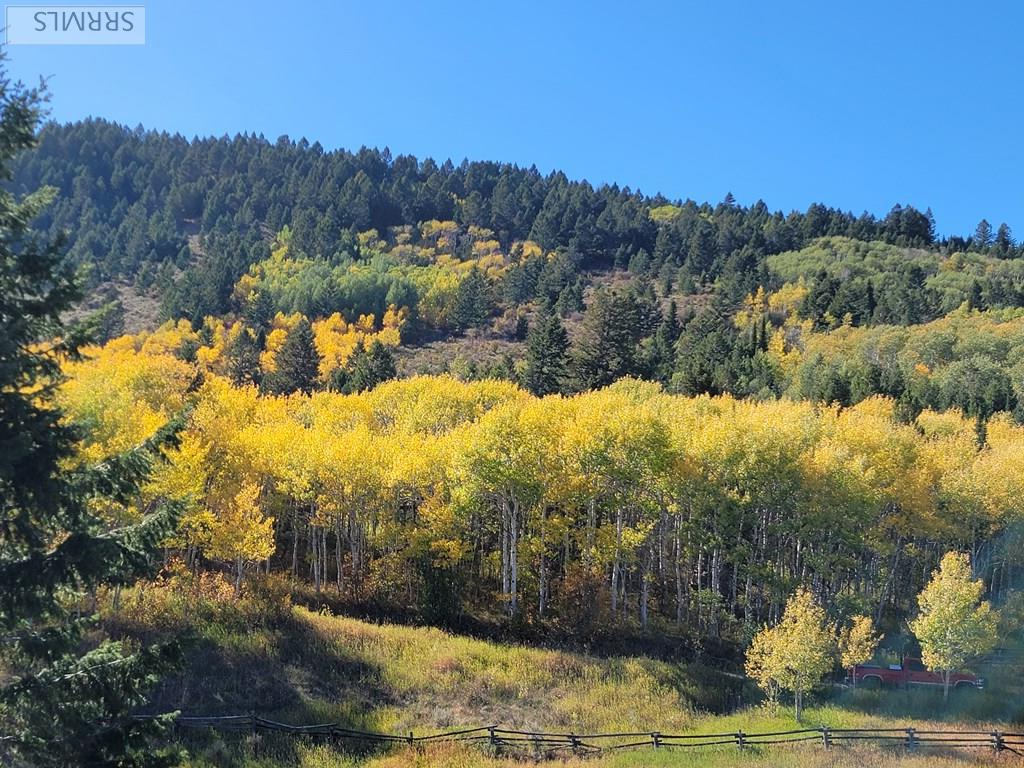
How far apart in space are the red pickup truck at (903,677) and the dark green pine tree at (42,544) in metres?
30.2

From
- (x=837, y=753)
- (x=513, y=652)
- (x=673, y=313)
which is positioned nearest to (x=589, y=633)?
(x=513, y=652)

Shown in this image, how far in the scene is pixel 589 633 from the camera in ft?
110

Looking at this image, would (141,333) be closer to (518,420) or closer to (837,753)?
(518,420)

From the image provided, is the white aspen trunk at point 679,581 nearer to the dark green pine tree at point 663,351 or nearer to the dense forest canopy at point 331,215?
the dark green pine tree at point 663,351

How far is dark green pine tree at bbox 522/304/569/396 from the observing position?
7000cm

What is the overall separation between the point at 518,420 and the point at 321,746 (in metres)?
16.6

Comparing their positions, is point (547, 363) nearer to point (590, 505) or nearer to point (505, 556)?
point (590, 505)

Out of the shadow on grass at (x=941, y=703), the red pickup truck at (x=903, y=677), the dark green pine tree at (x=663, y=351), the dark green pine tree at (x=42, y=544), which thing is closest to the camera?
the dark green pine tree at (x=42, y=544)

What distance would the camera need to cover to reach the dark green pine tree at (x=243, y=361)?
78.5 meters

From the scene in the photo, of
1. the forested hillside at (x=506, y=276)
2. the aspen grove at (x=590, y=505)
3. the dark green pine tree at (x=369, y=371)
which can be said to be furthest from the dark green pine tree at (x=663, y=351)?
the aspen grove at (x=590, y=505)

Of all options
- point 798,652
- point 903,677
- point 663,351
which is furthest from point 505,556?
point 663,351

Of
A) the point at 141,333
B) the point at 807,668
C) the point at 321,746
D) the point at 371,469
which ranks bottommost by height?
the point at 321,746

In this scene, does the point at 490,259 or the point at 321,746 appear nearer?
the point at 321,746

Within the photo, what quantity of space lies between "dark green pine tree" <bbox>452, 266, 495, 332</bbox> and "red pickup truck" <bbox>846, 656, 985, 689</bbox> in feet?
290
